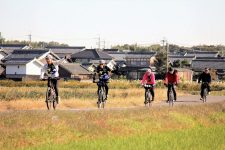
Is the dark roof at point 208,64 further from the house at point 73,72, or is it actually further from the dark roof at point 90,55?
the house at point 73,72

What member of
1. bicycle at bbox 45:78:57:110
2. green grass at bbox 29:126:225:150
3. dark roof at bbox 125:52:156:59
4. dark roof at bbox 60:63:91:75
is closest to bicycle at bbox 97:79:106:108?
bicycle at bbox 45:78:57:110

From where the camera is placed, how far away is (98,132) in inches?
527

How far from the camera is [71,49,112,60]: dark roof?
93250 millimetres

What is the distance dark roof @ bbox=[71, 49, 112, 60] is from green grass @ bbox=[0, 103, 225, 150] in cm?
7624

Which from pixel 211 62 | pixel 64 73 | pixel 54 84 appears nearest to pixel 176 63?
pixel 211 62

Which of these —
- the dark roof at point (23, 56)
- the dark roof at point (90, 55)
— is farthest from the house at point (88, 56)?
the dark roof at point (23, 56)

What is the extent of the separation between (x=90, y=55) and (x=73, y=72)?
27.6m

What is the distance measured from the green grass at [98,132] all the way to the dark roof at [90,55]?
76242 millimetres

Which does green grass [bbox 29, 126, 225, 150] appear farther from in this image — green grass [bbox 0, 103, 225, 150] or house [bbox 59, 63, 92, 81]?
house [bbox 59, 63, 92, 81]

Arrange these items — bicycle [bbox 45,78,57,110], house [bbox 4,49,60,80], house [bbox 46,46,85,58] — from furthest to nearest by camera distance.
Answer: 1. house [bbox 46,46,85,58]
2. house [bbox 4,49,60,80]
3. bicycle [bbox 45,78,57,110]

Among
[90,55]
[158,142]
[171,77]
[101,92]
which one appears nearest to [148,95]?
[171,77]

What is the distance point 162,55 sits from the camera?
3300 inches

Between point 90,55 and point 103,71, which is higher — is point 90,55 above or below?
above

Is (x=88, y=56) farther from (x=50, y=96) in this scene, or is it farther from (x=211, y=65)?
(x=50, y=96)
